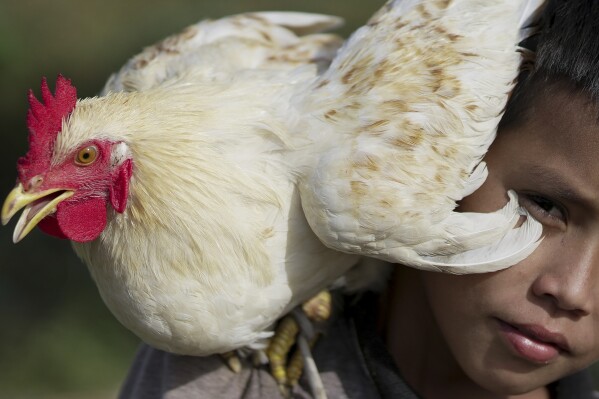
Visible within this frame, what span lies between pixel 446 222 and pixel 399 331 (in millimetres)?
453

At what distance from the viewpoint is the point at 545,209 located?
1572mm

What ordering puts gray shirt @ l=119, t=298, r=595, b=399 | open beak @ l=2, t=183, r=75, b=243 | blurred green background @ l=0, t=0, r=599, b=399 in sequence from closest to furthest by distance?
open beak @ l=2, t=183, r=75, b=243, gray shirt @ l=119, t=298, r=595, b=399, blurred green background @ l=0, t=0, r=599, b=399

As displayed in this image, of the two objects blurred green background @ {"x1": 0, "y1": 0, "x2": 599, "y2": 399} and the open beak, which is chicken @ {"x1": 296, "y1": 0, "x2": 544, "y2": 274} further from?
blurred green background @ {"x1": 0, "y1": 0, "x2": 599, "y2": 399}

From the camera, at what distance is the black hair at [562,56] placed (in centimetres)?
150

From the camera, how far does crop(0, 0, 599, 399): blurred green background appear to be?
12.7ft

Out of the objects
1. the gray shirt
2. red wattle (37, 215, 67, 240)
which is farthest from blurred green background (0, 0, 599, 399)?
red wattle (37, 215, 67, 240)

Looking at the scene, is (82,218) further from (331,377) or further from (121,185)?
(331,377)

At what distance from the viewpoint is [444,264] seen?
1.56 metres

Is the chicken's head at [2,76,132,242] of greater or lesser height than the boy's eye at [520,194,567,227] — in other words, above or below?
above

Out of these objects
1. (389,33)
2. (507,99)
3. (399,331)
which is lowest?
(399,331)

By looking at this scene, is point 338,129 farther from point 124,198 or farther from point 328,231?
point 124,198

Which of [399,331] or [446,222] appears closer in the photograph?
[446,222]

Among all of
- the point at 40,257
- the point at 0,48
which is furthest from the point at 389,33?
the point at 0,48

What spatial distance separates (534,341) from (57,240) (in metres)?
3.29
